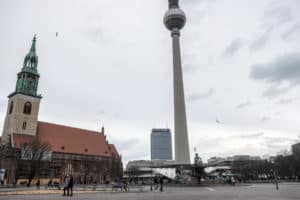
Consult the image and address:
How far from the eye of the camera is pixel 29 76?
71062 millimetres

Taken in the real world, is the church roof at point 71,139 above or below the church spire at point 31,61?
below

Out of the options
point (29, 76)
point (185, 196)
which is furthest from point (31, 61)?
point (185, 196)

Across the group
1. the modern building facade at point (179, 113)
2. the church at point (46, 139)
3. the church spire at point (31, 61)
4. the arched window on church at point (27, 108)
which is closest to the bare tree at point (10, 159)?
the church at point (46, 139)

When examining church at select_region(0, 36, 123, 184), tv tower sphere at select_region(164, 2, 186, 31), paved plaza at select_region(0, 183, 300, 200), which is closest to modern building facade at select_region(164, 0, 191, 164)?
tv tower sphere at select_region(164, 2, 186, 31)

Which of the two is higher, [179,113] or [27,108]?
[179,113]

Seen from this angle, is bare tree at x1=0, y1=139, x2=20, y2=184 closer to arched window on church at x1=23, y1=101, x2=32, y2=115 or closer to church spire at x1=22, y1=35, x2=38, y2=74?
arched window on church at x1=23, y1=101, x2=32, y2=115

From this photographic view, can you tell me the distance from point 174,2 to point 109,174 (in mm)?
64919

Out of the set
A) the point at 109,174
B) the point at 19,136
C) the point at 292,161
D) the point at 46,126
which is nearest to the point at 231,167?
the point at 292,161

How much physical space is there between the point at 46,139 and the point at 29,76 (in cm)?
1733

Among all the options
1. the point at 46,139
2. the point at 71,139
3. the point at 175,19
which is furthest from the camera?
Result: the point at 175,19

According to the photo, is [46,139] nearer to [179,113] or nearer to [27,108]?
[27,108]

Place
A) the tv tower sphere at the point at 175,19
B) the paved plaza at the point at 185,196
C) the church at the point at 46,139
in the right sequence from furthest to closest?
1. the tv tower sphere at the point at 175,19
2. the church at the point at 46,139
3. the paved plaza at the point at 185,196

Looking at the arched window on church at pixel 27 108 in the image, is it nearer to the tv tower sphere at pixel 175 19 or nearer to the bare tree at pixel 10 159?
the bare tree at pixel 10 159

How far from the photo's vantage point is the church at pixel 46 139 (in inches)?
2662
